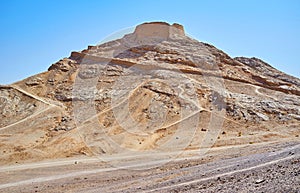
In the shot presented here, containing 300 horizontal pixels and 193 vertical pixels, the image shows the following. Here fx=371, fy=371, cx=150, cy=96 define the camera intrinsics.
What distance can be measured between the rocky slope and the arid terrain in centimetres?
10

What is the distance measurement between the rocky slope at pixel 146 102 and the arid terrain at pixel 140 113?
104 millimetres

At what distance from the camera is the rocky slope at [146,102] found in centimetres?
3028

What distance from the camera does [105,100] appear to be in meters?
38.0

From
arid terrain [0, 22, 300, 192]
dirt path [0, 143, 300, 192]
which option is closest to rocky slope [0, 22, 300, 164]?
arid terrain [0, 22, 300, 192]

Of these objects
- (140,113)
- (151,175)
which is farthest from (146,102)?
(151,175)

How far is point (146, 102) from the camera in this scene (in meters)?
35.9

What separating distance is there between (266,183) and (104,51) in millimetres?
40586

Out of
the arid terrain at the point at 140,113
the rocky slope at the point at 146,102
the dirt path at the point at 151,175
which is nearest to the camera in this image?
the dirt path at the point at 151,175

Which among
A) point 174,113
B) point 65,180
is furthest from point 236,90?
point 65,180

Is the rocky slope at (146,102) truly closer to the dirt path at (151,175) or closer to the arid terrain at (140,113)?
the arid terrain at (140,113)

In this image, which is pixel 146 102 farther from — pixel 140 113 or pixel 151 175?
pixel 151 175

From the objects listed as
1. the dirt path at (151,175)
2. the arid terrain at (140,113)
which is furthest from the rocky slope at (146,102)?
the dirt path at (151,175)

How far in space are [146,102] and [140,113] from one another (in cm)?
179

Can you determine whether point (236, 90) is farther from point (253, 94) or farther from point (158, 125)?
point (158, 125)
